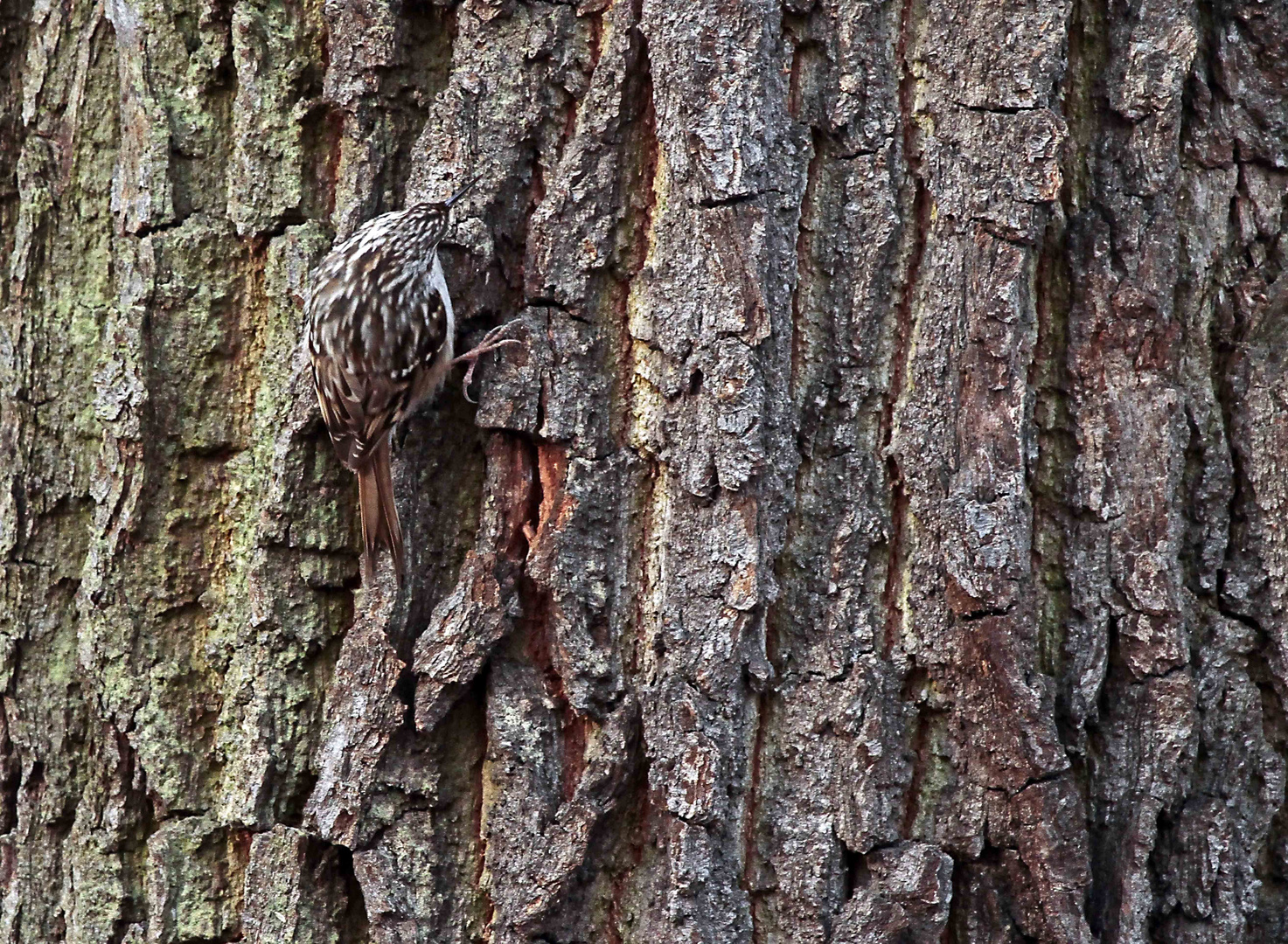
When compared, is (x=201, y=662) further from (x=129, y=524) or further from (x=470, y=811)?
(x=470, y=811)

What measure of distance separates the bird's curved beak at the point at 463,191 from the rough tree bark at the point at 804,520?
0.02 metres

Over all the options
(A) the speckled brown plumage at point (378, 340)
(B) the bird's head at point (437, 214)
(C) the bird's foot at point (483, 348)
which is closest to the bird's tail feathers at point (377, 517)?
(A) the speckled brown plumage at point (378, 340)

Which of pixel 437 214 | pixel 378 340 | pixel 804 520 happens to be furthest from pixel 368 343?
pixel 804 520

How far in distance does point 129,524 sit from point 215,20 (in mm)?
900

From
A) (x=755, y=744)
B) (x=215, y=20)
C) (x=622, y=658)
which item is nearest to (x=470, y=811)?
(x=622, y=658)

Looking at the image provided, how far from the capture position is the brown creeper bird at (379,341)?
80.2 inches

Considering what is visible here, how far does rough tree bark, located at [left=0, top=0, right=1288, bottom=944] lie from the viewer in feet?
6.10

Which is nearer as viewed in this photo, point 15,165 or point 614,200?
point 614,200

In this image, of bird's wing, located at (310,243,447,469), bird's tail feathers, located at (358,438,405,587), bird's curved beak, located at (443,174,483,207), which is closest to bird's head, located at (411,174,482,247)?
bird's curved beak, located at (443,174,483,207)

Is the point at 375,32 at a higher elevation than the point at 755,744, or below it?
higher

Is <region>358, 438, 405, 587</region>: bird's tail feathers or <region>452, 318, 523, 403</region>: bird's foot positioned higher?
<region>452, 318, 523, 403</region>: bird's foot

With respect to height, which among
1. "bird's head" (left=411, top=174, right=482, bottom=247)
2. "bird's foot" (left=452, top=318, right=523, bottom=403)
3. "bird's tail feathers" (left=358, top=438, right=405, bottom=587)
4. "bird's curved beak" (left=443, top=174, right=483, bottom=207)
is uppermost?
"bird's curved beak" (left=443, top=174, right=483, bottom=207)

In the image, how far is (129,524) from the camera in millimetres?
2105

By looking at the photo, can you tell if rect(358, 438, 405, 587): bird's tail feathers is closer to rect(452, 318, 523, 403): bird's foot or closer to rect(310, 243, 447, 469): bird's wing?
rect(310, 243, 447, 469): bird's wing
